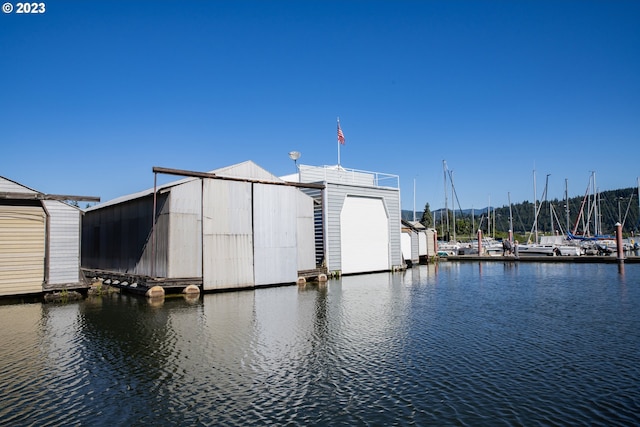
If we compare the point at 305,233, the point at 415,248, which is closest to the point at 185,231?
the point at 305,233

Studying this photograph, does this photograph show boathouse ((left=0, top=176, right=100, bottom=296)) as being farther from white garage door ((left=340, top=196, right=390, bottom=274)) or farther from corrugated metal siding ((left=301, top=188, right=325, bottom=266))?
white garage door ((left=340, top=196, right=390, bottom=274))

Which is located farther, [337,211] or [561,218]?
[561,218]

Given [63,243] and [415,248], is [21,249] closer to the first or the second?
[63,243]

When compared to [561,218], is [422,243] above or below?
below

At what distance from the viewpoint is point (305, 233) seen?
29.1 meters

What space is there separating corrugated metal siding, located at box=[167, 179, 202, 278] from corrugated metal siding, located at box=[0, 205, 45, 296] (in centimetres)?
605

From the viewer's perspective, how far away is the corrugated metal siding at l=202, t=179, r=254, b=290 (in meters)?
24.2

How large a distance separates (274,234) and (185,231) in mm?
5759

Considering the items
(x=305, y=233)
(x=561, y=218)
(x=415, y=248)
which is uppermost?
(x=561, y=218)

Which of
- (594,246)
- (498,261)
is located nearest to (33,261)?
(498,261)

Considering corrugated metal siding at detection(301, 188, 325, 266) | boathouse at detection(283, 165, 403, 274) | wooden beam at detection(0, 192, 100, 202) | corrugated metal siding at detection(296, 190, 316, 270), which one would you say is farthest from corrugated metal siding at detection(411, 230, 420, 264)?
wooden beam at detection(0, 192, 100, 202)

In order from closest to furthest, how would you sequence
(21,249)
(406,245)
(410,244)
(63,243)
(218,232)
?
(21,249)
(63,243)
(218,232)
(406,245)
(410,244)

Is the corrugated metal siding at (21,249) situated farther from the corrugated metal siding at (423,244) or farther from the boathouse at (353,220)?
the corrugated metal siding at (423,244)

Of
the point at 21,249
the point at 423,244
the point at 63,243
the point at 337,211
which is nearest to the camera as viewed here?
the point at 21,249
